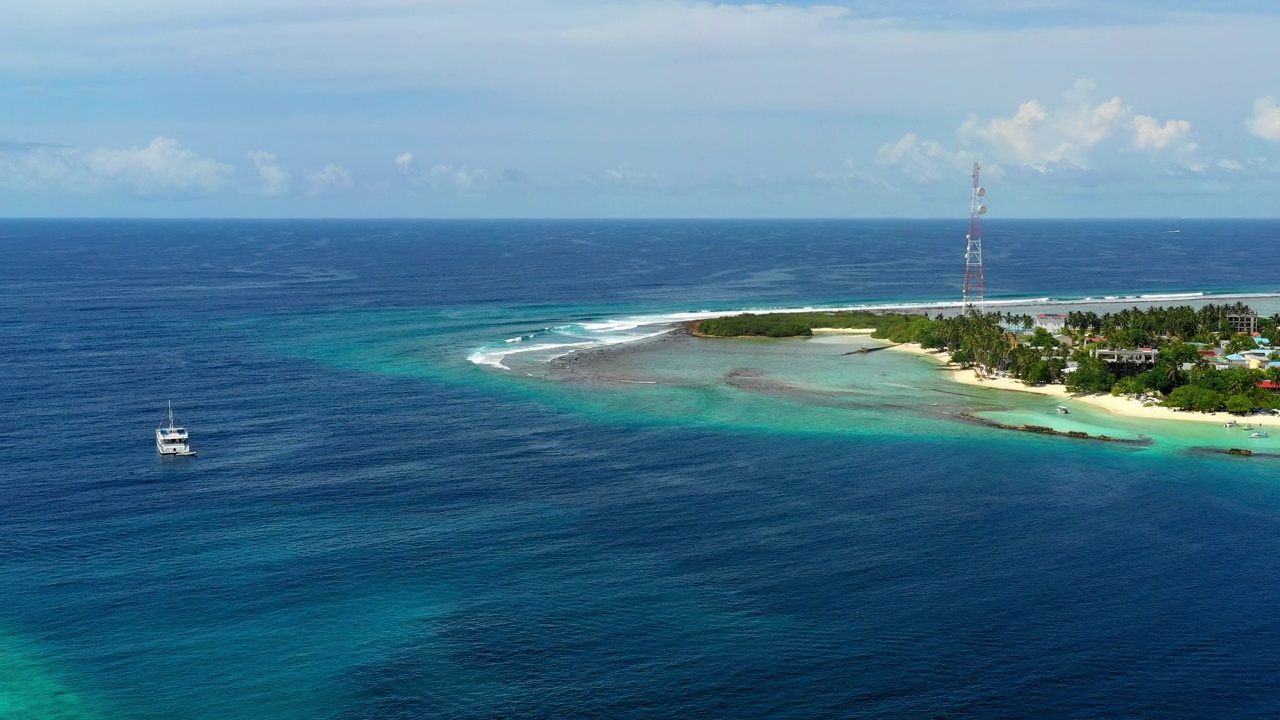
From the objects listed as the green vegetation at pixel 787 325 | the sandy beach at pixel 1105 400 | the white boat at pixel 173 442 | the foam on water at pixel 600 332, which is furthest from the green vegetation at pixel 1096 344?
the white boat at pixel 173 442

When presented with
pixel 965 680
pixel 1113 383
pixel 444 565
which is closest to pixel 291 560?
pixel 444 565

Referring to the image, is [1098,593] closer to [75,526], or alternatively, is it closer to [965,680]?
[965,680]

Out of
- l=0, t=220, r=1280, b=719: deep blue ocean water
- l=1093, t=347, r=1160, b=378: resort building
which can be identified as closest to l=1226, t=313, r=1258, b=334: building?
l=1093, t=347, r=1160, b=378: resort building

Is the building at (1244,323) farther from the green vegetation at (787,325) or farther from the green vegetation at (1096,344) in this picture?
the green vegetation at (787,325)

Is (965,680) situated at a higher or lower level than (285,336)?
lower

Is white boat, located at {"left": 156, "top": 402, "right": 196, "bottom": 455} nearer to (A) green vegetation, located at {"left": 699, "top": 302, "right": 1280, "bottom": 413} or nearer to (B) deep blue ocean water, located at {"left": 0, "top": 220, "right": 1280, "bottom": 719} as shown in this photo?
(B) deep blue ocean water, located at {"left": 0, "top": 220, "right": 1280, "bottom": 719}
